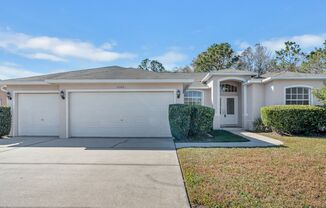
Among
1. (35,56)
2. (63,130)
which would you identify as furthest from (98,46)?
(63,130)

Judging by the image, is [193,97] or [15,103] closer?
[15,103]

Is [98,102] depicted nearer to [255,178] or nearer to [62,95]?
[62,95]

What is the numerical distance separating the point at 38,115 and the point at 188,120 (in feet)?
27.2

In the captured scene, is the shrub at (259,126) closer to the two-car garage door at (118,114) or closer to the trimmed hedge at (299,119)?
the trimmed hedge at (299,119)

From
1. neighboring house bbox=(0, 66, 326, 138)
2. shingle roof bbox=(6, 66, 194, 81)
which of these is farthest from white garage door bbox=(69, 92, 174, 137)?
shingle roof bbox=(6, 66, 194, 81)

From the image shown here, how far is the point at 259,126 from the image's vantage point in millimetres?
17531

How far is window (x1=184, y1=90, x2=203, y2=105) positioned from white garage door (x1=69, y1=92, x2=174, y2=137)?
6.23 meters

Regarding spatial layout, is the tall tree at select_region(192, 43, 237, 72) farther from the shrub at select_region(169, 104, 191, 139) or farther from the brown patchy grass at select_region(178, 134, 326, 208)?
the brown patchy grass at select_region(178, 134, 326, 208)

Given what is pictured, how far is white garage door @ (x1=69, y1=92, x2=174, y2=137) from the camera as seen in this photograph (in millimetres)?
14453

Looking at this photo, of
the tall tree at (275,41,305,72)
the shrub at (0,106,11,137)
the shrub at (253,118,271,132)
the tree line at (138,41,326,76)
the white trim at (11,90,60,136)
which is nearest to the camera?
the shrub at (0,106,11,137)

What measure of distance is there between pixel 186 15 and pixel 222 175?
1121 cm

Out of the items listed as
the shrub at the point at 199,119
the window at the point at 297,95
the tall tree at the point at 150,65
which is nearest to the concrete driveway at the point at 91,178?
the shrub at the point at 199,119

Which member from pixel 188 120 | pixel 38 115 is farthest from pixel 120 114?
pixel 38 115

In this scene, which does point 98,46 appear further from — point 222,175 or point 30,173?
point 222,175
